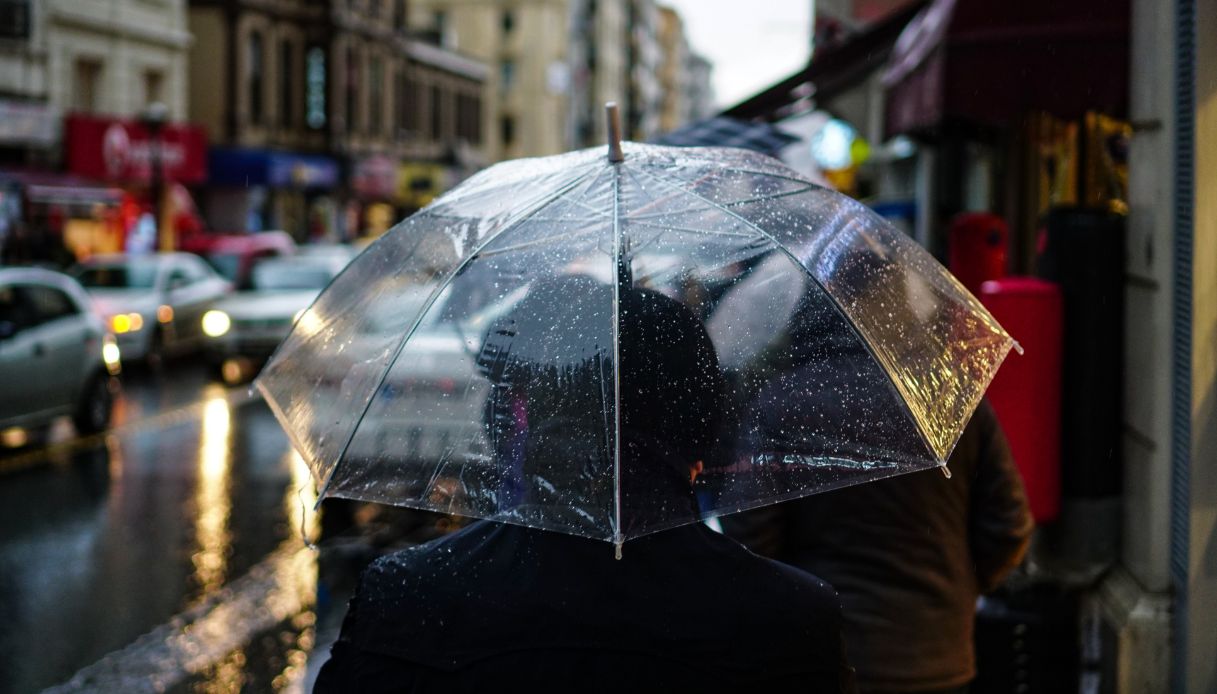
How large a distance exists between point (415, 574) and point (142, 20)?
35.5 m

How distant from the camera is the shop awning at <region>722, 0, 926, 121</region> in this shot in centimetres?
1023

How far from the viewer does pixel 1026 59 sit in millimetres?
6367

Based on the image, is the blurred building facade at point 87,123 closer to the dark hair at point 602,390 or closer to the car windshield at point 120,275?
the car windshield at point 120,275

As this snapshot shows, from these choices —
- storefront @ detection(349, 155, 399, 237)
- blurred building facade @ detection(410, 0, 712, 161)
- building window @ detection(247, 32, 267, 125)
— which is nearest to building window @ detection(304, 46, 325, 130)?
storefront @ detection(349, 155, 399, 237)

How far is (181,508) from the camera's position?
10.2 m

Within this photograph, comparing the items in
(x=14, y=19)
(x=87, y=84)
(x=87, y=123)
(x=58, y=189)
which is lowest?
(x=58, y=189)

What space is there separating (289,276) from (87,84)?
15.2 m

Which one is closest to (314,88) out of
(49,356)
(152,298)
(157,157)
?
(157,157)

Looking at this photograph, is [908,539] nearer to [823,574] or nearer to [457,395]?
[823,574]

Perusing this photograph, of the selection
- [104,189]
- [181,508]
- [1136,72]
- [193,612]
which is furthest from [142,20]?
[1136,72]

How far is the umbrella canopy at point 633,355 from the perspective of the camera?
95.1 inches

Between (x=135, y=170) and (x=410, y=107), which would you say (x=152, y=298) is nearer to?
(x=135, y=170)

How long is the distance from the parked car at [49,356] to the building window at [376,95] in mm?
40243

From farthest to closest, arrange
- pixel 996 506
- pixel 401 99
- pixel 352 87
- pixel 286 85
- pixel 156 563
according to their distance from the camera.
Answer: pixel 401 99 → pixel 352 87 → pixel 286 85 → pixel 156 563 → pixel 996 506
